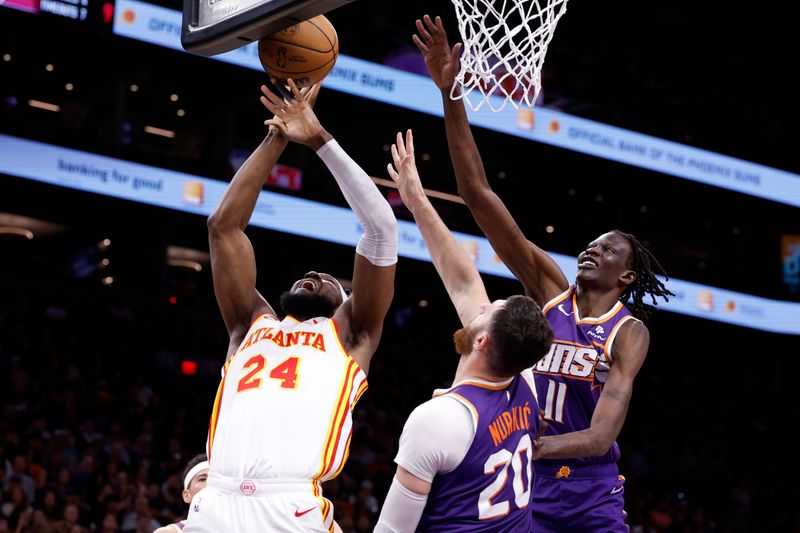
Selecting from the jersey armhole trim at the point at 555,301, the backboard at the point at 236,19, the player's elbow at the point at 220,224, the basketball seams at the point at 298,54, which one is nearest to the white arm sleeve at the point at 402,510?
the player's elbow at the point at 220,224

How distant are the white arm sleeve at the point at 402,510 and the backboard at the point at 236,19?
170cm

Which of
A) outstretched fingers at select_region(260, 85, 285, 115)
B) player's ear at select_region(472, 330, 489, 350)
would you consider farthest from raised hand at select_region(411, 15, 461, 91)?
player's ear at select_region(472, 330, 489, 350)

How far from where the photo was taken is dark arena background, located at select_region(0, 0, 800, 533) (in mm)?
11734

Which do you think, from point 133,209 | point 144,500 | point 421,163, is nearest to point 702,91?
point 421,163

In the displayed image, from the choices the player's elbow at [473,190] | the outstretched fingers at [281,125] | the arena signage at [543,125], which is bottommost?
the player's elbow at [473,190]

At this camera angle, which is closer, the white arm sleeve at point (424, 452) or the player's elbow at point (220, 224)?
the white arm sleeve at point (424, 452)

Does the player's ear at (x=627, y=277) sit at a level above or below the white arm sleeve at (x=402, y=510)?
above

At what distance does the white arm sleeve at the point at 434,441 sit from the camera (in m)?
3.03

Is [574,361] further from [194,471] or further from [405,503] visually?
[194,471]

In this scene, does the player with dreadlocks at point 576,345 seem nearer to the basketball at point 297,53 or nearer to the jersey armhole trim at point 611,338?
the jersey armhole trim at point 611,338

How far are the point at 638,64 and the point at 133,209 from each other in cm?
1186

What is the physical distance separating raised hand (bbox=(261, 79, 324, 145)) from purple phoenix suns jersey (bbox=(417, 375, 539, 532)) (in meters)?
1.08

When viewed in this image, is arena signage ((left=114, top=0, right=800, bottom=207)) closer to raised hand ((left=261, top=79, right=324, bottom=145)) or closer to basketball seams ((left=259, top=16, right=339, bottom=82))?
basketball seams ((left=259, top=16, right=339, bottom=82))

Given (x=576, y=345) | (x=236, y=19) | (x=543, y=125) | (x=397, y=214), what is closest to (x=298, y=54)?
(x=236, y=19)
